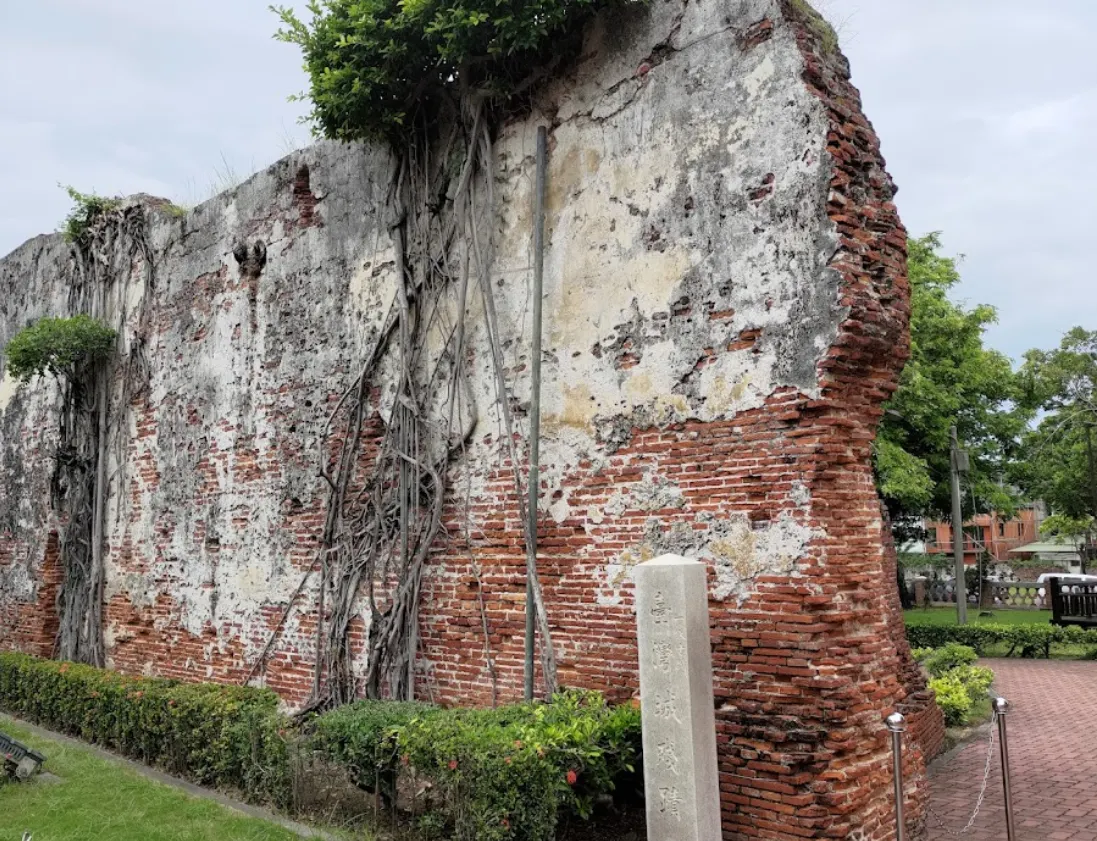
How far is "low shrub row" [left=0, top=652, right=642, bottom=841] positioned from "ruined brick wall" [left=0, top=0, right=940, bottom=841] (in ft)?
1.70

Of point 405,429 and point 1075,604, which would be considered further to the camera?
point 1075,604

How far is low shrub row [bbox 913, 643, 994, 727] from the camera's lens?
27.2 ft

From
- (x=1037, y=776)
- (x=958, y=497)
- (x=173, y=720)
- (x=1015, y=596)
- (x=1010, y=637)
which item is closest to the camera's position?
(x=1037, y=776)

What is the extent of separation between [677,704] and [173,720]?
14.3ft

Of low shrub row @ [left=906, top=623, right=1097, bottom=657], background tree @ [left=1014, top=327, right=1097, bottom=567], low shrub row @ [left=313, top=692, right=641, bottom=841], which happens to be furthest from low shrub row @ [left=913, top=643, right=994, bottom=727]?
background tree @ [left=1014, top=327, right=1097, bottom=567]

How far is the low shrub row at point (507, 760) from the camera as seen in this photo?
4352 millimetres

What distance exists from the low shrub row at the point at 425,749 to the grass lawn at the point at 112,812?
1.06 ft

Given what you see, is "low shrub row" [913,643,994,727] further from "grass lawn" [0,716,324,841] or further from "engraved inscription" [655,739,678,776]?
"grass lawn" [0,716,324,841]

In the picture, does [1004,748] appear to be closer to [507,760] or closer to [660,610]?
[660,610]

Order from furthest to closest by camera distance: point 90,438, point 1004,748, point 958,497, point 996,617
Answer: point 996,617, point 958,497, point 90,438, point 1004,748

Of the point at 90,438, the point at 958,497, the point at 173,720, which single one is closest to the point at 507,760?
the point at 173,720

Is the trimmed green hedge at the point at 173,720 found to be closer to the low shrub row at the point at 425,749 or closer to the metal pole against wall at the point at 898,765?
the low shrub row at the point at 425,749

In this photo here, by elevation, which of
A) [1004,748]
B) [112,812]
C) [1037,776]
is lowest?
[1037,776]

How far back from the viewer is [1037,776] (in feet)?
21.8
